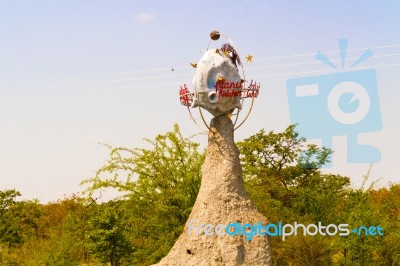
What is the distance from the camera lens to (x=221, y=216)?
11.9 m

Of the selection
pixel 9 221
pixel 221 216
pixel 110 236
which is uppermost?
pixel 9 221

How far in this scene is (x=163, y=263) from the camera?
12.4 metres

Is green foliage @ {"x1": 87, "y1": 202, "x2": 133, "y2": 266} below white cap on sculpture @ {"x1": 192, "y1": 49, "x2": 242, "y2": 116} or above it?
below

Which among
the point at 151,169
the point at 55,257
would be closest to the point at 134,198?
the point at 151,169

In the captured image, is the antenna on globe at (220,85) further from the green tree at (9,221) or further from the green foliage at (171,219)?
the green tree at (9,221)

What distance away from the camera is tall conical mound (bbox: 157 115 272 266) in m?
A: 11.6

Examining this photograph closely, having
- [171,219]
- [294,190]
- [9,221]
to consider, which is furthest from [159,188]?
[9,221]

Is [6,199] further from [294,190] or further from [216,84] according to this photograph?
[216,84]

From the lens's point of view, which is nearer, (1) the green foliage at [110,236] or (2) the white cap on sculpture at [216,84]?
(2) the white cap on sculpture at [216,84]

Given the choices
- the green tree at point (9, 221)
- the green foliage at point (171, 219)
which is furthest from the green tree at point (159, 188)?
the green tree at point (9, 221)

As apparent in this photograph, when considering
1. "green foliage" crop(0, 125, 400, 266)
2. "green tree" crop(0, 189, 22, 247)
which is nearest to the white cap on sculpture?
"green foliage" crop(0, 125, 400, 266)

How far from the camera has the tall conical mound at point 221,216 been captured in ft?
38.1

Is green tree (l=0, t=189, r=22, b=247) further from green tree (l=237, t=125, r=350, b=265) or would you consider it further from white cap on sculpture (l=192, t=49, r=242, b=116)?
white cap on sculpture (l=192, t=49, r=242, b=116)

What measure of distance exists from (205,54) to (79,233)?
15.5 meters
